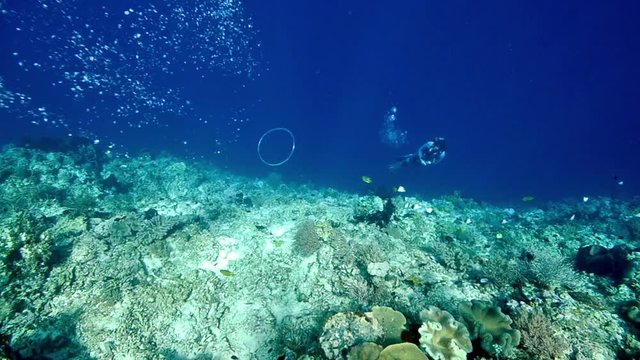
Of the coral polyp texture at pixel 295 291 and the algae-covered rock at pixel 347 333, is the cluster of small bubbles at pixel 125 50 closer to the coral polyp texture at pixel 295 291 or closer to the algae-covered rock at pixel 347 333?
the coral polyp texture at pixel 295 291

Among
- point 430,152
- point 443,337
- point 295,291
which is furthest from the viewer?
point 430,152

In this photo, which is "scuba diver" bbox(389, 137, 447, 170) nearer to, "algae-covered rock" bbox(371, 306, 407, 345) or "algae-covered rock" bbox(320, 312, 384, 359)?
"algae-covered rock" bbox(371, 306, 407, 345)

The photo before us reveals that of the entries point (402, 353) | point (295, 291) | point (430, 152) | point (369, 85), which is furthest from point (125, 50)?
point (402, 353)

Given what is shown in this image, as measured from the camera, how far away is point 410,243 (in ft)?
31.0

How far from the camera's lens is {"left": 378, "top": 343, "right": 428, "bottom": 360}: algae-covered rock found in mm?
4242

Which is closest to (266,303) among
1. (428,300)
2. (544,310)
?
(428,300)

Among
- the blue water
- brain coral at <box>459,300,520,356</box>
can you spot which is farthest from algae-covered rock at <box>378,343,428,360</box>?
the blue water

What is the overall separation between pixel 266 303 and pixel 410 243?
178 inches

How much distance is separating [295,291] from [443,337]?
12.3 ft

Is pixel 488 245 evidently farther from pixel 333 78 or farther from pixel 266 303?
pixel 333 78

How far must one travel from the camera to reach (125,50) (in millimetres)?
93750

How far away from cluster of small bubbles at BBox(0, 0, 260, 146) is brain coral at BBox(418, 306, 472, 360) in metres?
48.0

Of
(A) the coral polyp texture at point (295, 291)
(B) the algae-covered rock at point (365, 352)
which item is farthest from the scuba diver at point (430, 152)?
(B) the algae-covered rock at point (365, 352)

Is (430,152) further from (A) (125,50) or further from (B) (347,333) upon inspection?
(A) (125,50)
